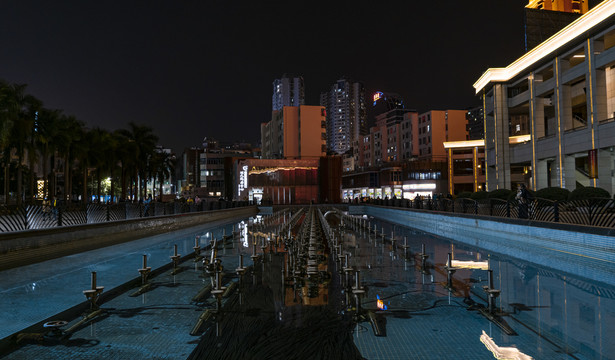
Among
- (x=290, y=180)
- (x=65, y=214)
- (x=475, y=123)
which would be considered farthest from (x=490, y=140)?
(x=475, y=123)

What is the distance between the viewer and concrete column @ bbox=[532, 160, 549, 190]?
37069 millimetres

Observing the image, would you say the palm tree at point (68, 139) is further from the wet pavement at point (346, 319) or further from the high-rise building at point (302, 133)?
the wet pavement at point (346, 319)

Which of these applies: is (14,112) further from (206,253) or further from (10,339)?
(10,339)

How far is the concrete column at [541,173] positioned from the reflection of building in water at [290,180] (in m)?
42.8

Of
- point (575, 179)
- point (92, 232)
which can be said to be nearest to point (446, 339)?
point (92, 232)

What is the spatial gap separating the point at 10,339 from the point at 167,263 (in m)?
7.15

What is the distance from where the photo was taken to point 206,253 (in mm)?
15859

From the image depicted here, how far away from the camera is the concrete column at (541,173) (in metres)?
37.1

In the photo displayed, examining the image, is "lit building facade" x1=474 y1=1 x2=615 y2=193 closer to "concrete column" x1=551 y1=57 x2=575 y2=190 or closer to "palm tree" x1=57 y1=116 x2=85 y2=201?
"concrete column" x1=551 y1=57 x2=575 y2=190

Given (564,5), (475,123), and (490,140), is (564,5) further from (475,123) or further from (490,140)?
(475,123)

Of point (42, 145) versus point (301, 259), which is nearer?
point (301, 259)

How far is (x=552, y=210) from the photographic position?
15617 millimetres

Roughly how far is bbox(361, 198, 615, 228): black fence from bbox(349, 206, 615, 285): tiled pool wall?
0.60 meters

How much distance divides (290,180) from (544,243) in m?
63.3
